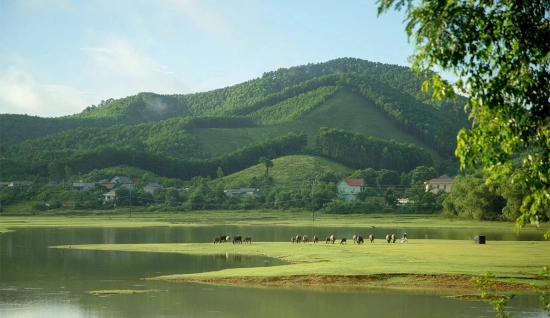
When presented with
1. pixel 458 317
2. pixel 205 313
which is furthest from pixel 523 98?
pixel 205 313

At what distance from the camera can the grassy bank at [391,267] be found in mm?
32031

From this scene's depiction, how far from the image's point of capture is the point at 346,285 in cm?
3192

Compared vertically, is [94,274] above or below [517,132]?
below

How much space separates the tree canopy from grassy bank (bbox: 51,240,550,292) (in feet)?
61.7

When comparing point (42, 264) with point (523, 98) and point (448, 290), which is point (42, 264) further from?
point (523, 98)

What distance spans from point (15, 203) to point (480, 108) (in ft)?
432

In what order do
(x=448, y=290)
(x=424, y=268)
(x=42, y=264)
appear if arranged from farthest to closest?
(x=42, y=264), (x=424, y=268), (x=448, y=290)

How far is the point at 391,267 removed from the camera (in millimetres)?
35438

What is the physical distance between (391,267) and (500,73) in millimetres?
24381

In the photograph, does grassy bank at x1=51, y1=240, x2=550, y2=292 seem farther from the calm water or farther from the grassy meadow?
the calm water

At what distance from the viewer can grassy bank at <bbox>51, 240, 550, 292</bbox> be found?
105ft

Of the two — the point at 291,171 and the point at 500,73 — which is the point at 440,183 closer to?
the point at 291,171

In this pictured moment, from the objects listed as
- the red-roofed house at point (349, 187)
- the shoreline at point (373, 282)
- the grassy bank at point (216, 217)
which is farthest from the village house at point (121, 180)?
the shoreline at point (373, 282)

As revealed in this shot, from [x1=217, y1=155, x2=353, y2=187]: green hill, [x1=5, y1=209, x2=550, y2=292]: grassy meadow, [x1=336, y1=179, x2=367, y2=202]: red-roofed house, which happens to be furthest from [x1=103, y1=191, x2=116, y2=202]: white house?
[x1=5, y1=209, x2=550, y2=292]: grassy meadow
